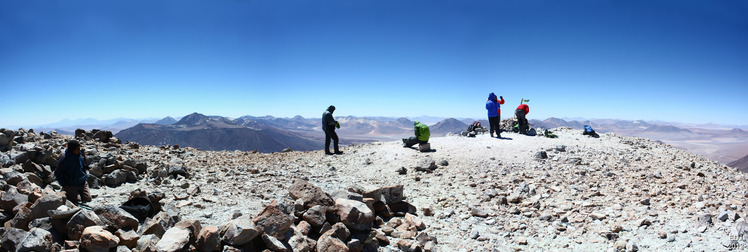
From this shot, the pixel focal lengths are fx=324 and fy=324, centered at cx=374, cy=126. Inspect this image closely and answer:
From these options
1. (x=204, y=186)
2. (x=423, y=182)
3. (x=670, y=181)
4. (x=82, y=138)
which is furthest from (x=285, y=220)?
(x=82, y=138)

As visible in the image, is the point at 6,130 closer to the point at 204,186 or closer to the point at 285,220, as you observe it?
the point at 204,186

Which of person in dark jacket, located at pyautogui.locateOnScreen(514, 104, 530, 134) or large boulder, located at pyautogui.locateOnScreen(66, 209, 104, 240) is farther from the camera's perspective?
person in dark jacket, located at pyautogui.locateOnScreen(514, 104, 530, 134)

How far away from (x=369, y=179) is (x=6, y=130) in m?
11.9

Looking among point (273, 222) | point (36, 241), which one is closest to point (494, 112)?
point (273, 222)

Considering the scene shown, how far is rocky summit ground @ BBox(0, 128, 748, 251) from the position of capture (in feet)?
20.8

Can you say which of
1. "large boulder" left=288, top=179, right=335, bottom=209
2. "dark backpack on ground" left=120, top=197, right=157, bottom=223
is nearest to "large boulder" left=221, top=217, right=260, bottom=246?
"large boulder" left=288, top=179, right=335, bottom=209

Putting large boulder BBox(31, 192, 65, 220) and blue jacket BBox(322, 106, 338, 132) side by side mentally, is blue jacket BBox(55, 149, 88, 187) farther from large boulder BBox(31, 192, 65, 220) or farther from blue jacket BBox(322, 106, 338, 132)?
blue jacket BBox(322, 106, 338, 132)

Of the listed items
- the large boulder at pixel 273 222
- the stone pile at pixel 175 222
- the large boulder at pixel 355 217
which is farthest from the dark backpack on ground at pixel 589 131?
the large boulder at pixel 273 222

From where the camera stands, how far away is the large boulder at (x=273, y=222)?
5.33 m

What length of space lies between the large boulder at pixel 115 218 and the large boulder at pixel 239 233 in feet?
5.19

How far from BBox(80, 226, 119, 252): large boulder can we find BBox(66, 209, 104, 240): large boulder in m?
0.28

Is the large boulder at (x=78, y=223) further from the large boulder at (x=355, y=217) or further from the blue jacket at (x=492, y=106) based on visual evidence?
the blue jacket at (x=492, y=106)

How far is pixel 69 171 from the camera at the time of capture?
6984mm

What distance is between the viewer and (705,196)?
743 centimetres
